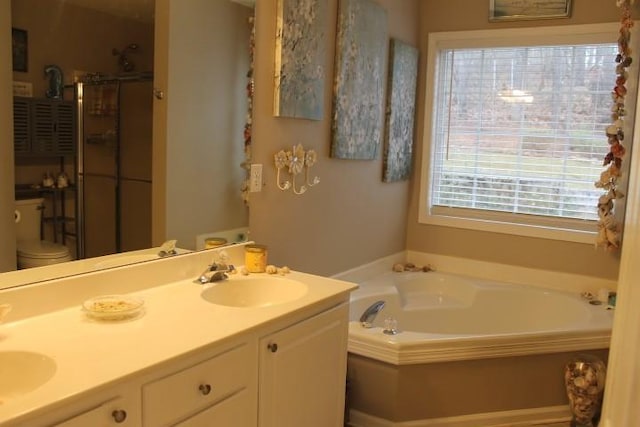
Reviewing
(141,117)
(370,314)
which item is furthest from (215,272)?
(370,314)

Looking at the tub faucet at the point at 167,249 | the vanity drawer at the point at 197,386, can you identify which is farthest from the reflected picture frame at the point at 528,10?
the vanity drawer at the point at 197,386

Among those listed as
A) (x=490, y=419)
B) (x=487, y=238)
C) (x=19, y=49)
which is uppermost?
(x=19, y=49)

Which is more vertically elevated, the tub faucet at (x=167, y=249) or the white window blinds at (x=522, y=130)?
the white window blinds at (x=522, y=130)

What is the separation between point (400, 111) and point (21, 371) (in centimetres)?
270

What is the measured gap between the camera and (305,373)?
2002mm

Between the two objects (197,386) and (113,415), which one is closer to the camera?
(113,415)

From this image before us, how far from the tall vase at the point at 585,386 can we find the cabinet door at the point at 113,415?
223 centimetres

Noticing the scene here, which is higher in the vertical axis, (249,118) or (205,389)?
(249,118)

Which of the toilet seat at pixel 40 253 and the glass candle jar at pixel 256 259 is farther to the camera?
the glass candle jar at pixel 256 259

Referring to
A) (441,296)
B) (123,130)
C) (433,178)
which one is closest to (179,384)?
(123,130)

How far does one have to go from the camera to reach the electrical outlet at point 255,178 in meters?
2.49

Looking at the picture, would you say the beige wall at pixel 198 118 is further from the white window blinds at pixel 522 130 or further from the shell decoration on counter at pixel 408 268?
the white window blinds at pixel 522 130

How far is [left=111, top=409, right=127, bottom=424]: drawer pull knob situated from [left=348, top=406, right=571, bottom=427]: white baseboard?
166 centimetres

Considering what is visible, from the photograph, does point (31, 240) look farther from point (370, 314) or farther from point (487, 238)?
point (487, 238)
